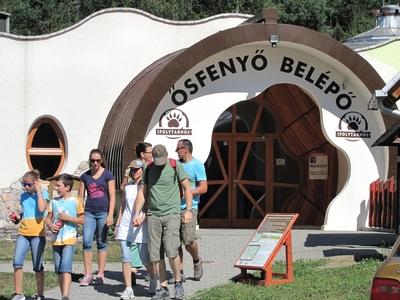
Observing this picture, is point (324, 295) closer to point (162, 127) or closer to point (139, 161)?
point (139, 161)

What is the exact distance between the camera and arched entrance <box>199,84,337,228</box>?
69.2 feet

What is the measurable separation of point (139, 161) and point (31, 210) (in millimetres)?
1541

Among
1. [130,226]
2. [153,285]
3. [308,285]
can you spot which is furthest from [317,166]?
[130,226]

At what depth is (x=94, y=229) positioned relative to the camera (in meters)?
11.7

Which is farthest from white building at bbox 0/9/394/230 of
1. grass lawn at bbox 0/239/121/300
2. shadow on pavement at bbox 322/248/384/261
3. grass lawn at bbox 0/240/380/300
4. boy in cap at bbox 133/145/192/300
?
→ boy in cap at bbox 133/145/192/300

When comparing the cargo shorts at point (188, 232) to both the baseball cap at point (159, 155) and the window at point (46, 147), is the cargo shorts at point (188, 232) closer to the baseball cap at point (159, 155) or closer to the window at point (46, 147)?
the baseball cap at point (159, 155)

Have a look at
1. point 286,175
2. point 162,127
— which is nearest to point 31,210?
point 162,127

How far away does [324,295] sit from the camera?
10.7 m

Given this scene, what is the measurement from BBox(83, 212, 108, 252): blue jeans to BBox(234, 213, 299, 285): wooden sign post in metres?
1.79

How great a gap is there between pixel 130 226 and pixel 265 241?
1967mm

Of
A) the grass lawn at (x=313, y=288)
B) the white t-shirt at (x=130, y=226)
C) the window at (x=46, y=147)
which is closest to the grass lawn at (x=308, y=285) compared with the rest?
the grass lawn at (x=313, y=288)

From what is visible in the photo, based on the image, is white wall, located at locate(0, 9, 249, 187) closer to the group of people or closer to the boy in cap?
the group of people

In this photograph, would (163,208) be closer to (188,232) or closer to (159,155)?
(159,155)

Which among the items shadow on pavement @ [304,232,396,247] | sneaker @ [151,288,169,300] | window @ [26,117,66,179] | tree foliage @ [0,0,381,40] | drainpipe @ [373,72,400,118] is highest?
tree foliage @ [0,0,381,40]
